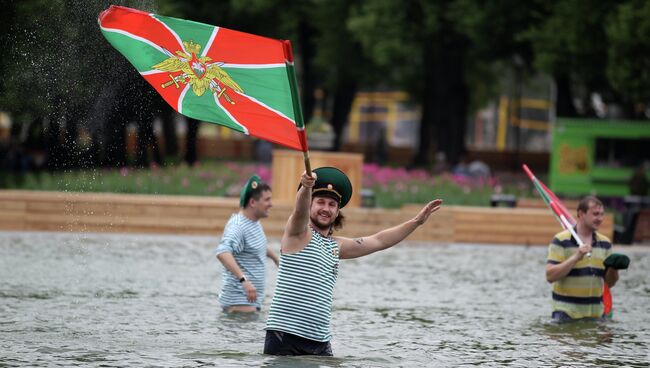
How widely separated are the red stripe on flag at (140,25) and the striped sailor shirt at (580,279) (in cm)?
550

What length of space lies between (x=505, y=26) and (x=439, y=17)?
2796 mm

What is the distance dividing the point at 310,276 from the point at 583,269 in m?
5.15

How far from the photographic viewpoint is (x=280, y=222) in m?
25.6

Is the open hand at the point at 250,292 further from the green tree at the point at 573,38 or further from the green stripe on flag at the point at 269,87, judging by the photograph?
the green tree at the point at 573,38

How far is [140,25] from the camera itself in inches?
419

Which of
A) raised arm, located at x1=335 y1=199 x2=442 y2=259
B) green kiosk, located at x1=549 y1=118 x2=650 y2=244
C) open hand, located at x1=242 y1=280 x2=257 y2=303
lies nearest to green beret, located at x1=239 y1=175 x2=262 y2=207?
open hand, located at x1=242 y1=280 x2=257 y2=303

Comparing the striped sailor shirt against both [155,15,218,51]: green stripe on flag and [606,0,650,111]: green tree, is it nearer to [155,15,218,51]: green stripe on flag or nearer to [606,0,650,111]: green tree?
[155,15,218,51]: green stripe on flag

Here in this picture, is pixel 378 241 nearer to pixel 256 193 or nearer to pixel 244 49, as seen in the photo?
pixel 244 49

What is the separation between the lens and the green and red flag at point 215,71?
10.0m

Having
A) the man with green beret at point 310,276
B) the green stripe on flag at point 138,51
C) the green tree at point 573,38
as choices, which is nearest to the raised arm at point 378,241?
the man with green beret at point 310,276

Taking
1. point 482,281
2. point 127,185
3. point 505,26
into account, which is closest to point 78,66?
point 482,281

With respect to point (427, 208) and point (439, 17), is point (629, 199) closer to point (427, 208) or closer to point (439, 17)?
point (439, 17)

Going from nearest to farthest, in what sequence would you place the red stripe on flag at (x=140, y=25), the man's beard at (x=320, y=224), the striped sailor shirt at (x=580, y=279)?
the man's beard at (x=320, y=224) → the red stripe on flag at (x=140, y=25) → the striped sailor shirt at (x=580, y=279)

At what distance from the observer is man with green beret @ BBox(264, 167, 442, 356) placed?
9.98 meters
